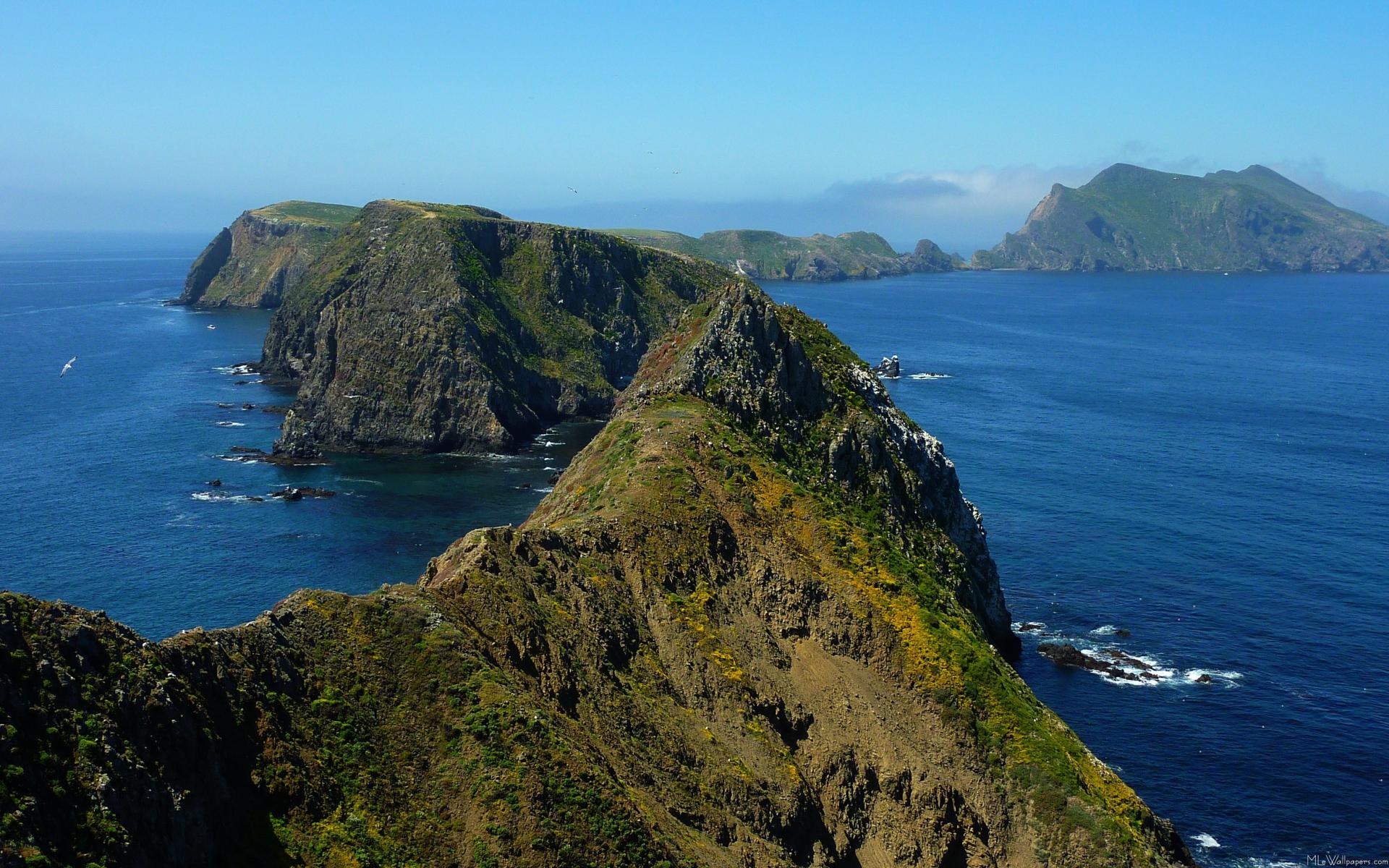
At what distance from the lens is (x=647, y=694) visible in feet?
188

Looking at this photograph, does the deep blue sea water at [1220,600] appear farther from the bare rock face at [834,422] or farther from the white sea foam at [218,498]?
the white sea foam at [218,498]

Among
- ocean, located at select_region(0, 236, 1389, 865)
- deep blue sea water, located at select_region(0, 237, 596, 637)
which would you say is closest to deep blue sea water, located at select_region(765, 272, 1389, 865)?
ocean, located at select_region(0, 236, 1389, 865)

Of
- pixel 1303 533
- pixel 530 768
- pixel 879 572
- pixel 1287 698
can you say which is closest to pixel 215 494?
pixel 879 572

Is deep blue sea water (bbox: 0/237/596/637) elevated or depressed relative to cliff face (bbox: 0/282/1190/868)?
depressed

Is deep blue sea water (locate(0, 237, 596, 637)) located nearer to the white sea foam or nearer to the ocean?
the white sea foam

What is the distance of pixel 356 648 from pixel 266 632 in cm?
417

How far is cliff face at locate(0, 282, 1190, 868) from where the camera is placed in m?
35.2

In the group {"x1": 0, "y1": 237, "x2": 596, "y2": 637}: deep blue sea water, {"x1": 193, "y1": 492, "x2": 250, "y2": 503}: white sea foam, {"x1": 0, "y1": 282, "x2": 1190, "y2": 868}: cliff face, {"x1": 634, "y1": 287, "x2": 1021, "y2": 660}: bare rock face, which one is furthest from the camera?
{"x1": 193, "y1": 492, "x2": 250, "y2": 503}: white sea foam

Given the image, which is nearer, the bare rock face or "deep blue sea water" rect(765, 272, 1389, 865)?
"deep blue sea water" rect(765, 272, 1389, 865)

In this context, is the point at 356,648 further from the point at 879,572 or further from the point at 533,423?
the point at 533,423

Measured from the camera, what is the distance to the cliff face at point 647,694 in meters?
35.2

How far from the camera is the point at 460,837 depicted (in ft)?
137

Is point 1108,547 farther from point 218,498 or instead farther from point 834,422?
point 218,498

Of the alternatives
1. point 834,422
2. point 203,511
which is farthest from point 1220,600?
point 203,511
